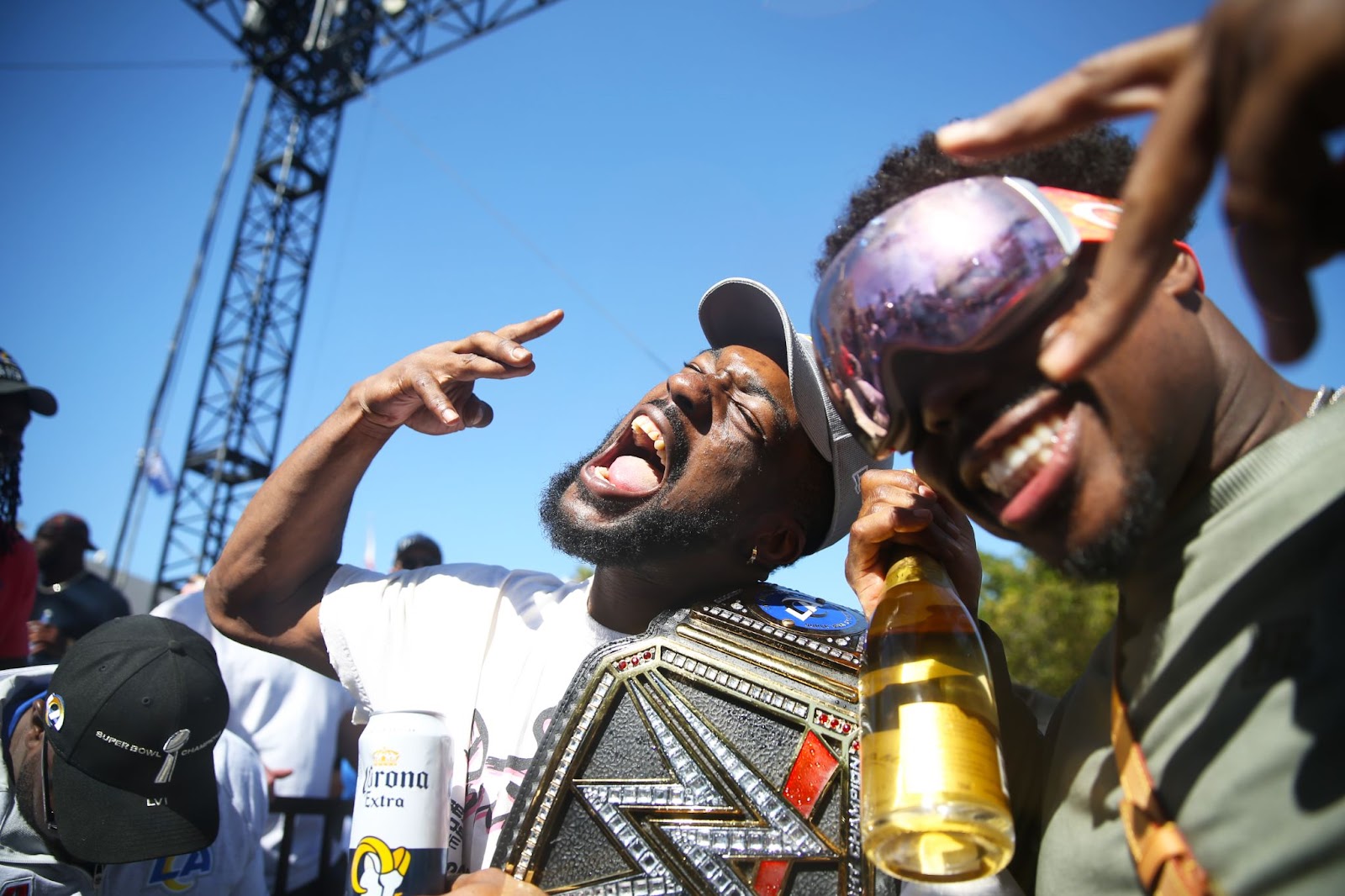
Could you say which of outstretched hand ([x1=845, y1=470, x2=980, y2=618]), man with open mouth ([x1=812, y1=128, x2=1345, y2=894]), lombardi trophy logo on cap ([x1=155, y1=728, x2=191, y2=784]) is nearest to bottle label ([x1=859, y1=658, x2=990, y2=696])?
man with open mouth ([x1=812, y1=128, x2=1345, y2=894])

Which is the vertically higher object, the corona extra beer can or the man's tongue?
the man's tongue

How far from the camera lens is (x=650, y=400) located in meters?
2.67

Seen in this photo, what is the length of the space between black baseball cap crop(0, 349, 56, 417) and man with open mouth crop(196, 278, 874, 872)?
196 cm

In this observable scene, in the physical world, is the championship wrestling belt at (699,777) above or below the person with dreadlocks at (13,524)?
below

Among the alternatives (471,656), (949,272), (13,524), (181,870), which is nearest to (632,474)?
(471,656)

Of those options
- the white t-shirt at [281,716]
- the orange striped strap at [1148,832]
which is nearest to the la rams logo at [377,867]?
the orange striped strap at [1148,832]

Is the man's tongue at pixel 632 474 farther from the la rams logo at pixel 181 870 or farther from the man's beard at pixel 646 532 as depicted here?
the la rams logo at pixel 181 870

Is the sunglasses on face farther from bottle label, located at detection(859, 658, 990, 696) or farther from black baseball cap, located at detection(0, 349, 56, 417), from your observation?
black baseball cap, located at detection(0, 349, 56, 417)

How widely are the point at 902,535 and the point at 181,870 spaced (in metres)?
2.61

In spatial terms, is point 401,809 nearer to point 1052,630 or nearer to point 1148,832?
point 1148,832

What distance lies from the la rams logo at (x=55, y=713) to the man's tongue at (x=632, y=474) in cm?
167

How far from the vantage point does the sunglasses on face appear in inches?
49.4

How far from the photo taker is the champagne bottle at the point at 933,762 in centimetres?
124

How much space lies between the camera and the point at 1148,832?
1124 mm
